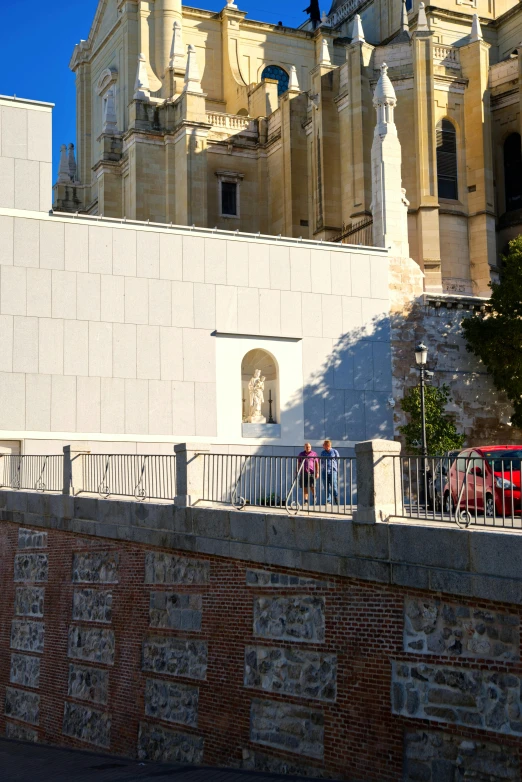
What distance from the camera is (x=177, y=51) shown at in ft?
160

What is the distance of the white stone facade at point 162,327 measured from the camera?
2831 centimetres

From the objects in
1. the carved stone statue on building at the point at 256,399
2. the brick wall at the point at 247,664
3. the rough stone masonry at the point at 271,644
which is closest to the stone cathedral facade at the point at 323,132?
the carved stone statue on building at the point at 256,399

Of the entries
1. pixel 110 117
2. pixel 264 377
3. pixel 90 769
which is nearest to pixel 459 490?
pixel 90 769

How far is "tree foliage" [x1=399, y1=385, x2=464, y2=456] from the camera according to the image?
31812 mm

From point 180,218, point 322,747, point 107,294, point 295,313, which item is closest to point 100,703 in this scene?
point 322,747

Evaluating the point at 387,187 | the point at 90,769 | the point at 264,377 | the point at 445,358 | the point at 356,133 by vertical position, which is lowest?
the point at 90,769

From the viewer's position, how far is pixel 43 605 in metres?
20.6

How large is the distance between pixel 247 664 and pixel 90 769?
3.44 metres

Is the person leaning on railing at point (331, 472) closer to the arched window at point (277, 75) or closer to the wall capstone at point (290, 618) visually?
the wall capstone at point (290, 618)

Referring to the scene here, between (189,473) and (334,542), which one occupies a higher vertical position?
(189,473)

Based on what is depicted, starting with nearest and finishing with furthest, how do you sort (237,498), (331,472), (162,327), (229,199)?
(331,472)
(237,498)
(162,327)
(229,199)

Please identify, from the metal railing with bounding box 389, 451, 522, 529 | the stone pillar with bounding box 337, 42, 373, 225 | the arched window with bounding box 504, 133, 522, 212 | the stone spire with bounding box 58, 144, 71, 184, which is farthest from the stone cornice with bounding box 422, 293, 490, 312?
the stone spire with bounding box 58, 144, 71, 184

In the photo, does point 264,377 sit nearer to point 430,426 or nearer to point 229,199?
point 430,426

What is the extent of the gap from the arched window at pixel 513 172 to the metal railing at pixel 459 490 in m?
33.5
